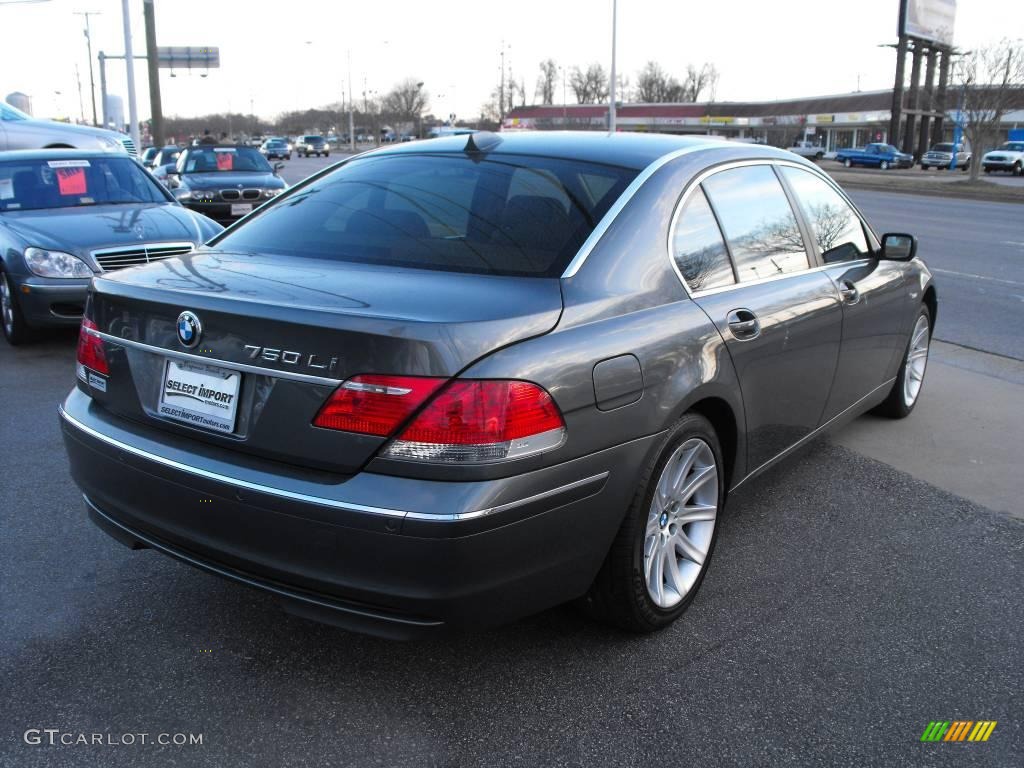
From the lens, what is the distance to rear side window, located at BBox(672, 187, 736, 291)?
326 centimetres

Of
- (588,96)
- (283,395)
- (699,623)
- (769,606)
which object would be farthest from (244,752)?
(588,96)

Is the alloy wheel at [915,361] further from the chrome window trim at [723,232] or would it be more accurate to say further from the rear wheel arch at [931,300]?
the chrome window trim at [723,232]

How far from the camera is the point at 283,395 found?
8.28ft

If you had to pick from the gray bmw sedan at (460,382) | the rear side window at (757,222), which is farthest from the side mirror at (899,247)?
the gray bmw sedan at (460,382)

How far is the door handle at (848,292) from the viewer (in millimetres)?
4266

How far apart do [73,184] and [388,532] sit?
7.38 meters

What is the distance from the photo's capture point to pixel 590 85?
4427 inches

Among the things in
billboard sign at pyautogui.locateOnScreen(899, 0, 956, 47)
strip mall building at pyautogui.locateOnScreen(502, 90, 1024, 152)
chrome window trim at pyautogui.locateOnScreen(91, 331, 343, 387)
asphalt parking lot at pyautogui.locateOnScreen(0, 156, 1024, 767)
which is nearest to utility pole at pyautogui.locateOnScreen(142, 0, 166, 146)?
asphalt parking lot at pyautogui.locateOnScreen(0, 156, 1024, 767)

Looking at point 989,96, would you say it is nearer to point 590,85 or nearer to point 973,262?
point 973,262

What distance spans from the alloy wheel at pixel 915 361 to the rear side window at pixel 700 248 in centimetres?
251

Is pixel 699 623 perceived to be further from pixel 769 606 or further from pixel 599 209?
pixel 599 209

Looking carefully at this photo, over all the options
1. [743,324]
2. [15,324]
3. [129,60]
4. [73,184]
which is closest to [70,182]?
[73,184]

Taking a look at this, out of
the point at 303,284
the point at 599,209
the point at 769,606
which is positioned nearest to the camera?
the point at 303,284

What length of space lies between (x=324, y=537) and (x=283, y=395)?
0.40 m
